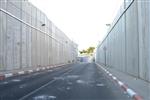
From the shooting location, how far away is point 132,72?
23828 millimetres

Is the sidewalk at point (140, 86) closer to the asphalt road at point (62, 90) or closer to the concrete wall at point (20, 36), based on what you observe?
the asphalt road at point (62, 90)

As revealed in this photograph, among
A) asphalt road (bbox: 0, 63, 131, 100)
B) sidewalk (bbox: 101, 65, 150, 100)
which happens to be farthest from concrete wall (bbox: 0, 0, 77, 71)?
sidewalk (bbox: 101, 65, 150, 100)

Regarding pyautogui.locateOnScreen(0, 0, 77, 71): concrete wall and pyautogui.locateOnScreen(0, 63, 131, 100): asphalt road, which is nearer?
pyautogui.locateOnScreen(0, 63, 131, 100): asphalt road

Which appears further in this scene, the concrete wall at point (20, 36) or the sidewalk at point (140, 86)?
the concrete wall at point (20, 36)

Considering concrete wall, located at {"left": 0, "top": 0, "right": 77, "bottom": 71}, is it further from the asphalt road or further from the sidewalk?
the sidewalk

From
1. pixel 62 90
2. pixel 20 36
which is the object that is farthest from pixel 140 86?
pixel 20 36

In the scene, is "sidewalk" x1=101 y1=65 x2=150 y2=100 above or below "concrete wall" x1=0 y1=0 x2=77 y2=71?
below

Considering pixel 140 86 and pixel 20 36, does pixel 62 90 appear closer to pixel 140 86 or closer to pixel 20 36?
pixel 140 86

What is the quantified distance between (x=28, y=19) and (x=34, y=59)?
598 centimetres

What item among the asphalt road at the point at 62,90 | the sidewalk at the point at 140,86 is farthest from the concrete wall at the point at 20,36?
the sidewalk at the point at 140,86

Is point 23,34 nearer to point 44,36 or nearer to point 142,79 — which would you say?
point 44,36

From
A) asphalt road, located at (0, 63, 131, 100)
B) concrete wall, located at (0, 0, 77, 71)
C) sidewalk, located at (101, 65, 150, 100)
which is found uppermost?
concrete wall, located at (0, 0, 77, 71)

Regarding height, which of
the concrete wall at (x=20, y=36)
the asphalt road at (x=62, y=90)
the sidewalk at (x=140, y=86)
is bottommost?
the asphalt road at (x=62, y=90)

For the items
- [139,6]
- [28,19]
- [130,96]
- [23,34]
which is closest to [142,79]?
[139,6]
